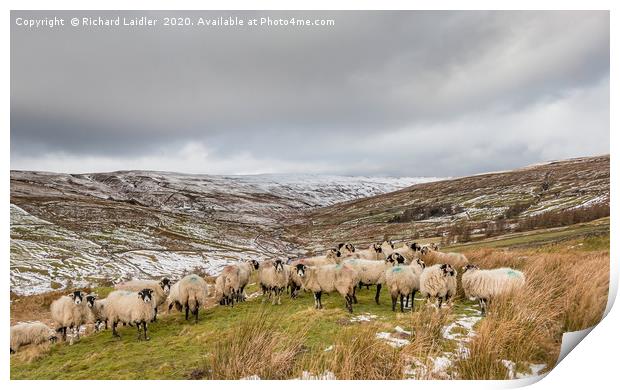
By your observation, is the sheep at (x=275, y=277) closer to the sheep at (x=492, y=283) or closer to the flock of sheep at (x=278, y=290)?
the flock of sheep at (x=278, y=290)

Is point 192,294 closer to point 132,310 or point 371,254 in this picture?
point 132,310

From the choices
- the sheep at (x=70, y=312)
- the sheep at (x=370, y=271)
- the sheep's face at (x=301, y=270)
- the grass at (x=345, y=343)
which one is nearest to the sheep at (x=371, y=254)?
the sheep at (x=370, y=271)

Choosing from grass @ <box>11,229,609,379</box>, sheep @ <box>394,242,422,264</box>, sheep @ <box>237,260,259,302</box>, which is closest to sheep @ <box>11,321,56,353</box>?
grass @ <box>11,229,609,379</box>

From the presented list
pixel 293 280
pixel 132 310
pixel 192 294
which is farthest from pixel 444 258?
pixel 132 310

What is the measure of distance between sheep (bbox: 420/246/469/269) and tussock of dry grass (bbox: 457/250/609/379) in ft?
8.16

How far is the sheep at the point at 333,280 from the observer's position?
10.2 meters

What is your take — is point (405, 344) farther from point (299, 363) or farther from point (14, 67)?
A: point (14, 67)

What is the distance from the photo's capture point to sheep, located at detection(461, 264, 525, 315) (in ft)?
29.2

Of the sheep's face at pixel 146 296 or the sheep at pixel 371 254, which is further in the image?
the sheep at pixel 371 254

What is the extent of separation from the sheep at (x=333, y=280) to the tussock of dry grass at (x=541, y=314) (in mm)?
3538

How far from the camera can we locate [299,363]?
22.5ft

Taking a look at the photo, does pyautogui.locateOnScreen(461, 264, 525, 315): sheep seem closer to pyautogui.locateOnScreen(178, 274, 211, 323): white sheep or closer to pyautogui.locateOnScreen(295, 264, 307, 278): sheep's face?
pyautogui.locateOnScreen(295, 264, 307, 278): sheep's face

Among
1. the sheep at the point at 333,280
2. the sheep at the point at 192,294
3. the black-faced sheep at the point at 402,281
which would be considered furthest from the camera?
the sheep at the point at 192,294
